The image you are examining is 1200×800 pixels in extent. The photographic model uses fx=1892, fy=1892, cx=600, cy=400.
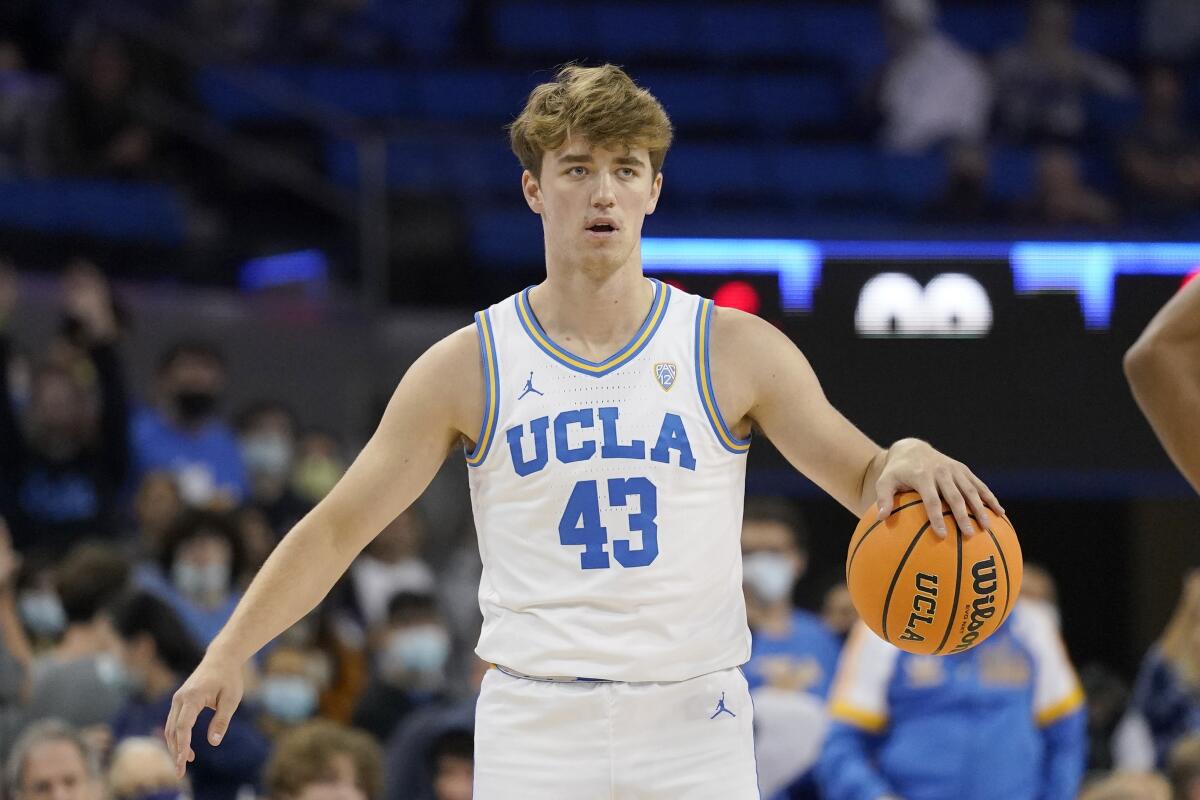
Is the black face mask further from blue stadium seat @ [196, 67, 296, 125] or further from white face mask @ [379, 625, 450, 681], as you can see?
blue stadium seat @ [196, 67, 296, 125]

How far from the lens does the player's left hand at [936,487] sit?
150 inches

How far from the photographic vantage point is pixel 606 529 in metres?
4.03

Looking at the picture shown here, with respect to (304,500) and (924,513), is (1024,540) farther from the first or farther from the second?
(924,513)

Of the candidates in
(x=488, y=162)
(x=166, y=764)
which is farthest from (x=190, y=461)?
(x=166, y=764)

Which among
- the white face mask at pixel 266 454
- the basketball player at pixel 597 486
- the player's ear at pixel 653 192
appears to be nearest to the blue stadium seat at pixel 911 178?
the white face mask at pixel 266 454

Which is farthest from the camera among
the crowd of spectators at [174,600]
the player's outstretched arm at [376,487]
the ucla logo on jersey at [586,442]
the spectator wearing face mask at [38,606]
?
the spectator wearing face mask at [38,606]

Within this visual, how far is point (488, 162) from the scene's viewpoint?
1048 centimetres

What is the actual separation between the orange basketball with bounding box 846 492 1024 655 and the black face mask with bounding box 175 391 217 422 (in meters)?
6.58

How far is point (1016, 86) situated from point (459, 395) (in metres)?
9.62

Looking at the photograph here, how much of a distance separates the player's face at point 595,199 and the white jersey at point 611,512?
0.66 ft

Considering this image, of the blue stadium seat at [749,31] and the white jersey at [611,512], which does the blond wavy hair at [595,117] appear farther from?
the blue stadium seat at [749,31]

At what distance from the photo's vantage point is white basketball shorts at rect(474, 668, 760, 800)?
13.1 feet

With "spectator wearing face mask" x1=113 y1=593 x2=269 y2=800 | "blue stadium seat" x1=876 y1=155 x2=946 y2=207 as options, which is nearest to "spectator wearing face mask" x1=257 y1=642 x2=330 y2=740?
"spectator wearing face mask" x1=113 y1=593 x2=269 y2=800

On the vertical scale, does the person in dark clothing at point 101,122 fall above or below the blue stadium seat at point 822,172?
A: above
